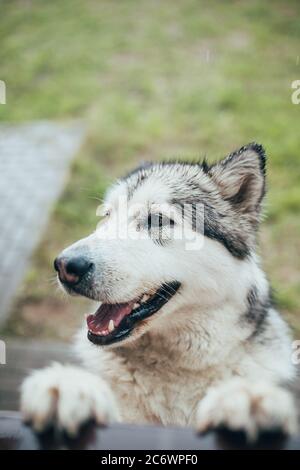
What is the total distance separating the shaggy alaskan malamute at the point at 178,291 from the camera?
1913 millimetres

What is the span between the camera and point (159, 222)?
2090 mm

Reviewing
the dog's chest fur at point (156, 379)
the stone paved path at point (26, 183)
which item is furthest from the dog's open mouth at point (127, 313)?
the stone paved path at point (26, 183)

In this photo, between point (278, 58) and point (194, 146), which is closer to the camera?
point (194, 146)

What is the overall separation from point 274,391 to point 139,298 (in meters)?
0.78

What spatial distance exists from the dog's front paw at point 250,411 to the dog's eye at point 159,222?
879 millimetres

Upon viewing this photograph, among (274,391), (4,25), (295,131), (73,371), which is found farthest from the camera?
(4,25)

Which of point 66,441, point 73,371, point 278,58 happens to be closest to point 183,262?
point 73,371

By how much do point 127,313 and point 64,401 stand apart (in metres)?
0.70

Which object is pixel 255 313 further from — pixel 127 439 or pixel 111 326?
pixel 127 439

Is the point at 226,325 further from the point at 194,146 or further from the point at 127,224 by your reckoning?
the point at 194,146

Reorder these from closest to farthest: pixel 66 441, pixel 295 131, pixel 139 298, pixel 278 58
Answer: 1. pixel 66 441
2. pixel 139 298
3. pixel 295 131
4. pixel 278 58

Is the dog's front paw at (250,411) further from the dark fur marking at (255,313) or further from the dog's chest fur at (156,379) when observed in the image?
the dark fur marking at (255,313)

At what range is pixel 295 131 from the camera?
5.51 meters

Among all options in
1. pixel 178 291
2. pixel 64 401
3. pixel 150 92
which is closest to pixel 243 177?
pixel 178 291
